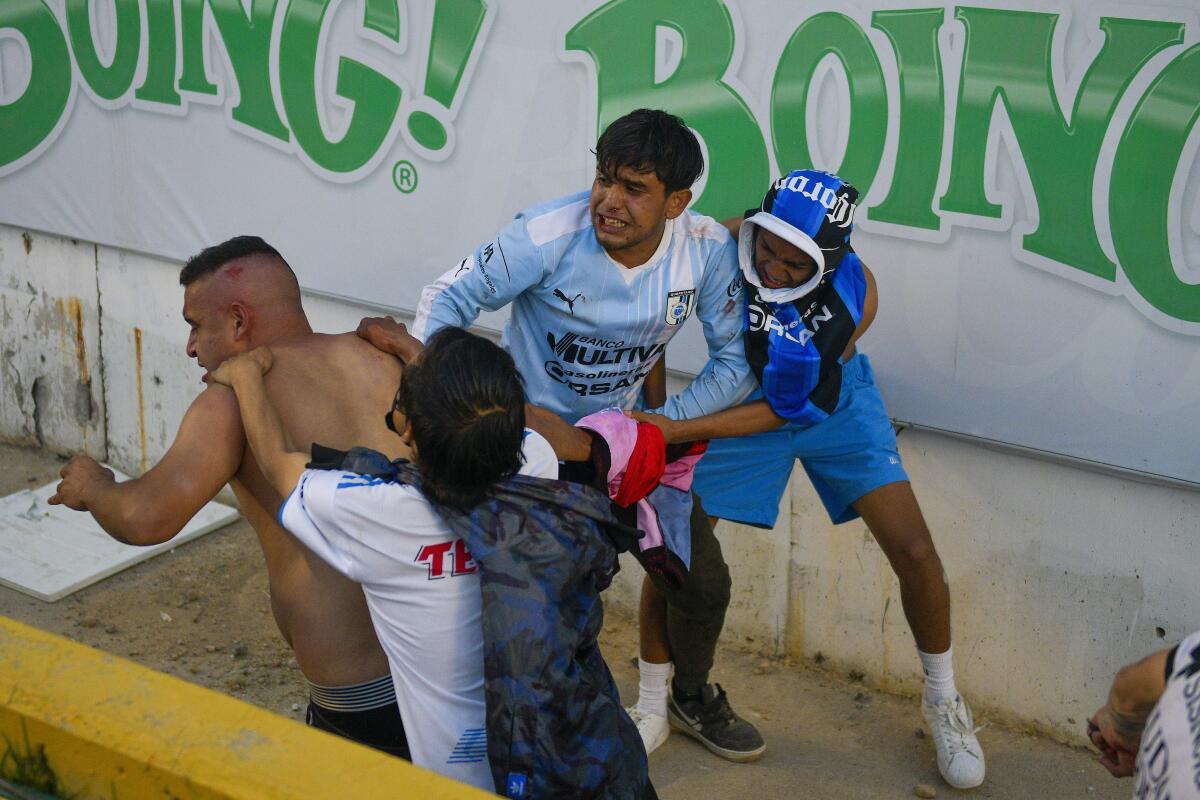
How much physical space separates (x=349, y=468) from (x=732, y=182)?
85.6 inches

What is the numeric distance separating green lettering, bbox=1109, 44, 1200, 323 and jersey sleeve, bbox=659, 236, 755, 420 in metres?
1.04

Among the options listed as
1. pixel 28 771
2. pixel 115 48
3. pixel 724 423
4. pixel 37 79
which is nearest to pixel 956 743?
pixel 724 423

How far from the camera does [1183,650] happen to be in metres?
1.83

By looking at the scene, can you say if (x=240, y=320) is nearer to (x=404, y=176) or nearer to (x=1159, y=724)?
(x=1159, y=724)

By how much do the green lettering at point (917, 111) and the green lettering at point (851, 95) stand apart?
2.5 inches

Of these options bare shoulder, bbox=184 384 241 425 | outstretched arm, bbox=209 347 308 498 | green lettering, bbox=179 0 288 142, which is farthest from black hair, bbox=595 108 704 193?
green lettering, bbox=179 0 288 142

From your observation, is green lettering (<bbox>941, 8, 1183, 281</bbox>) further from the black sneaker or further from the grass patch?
the grass patch

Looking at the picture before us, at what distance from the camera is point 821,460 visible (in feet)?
12.2

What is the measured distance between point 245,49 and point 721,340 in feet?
8.50

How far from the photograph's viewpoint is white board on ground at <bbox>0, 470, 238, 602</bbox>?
4.91 metres

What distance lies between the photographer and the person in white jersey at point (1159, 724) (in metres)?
1.68

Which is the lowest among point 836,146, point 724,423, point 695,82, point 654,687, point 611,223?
point 654,687

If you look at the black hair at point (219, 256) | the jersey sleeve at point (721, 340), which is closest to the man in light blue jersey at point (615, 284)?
the jersey sleeve at point (721, 340)

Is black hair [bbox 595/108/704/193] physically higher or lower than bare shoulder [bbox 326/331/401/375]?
higher
